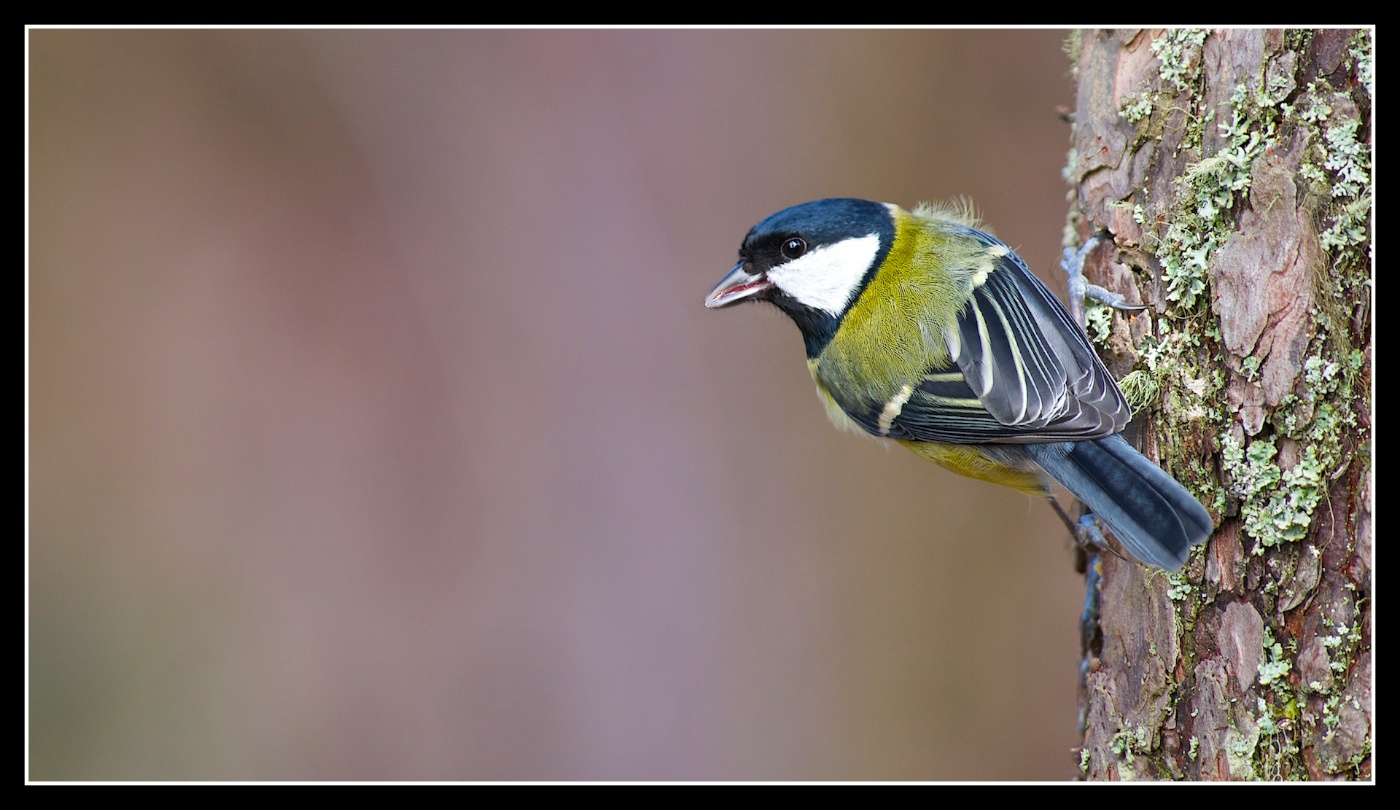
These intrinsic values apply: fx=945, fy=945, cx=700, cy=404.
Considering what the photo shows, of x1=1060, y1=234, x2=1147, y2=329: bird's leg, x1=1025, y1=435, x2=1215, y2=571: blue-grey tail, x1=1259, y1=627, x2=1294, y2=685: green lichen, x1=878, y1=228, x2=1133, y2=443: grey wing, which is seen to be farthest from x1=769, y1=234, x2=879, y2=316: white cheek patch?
x1=1259, y1=627, x2=1294, y2=685: green lichen

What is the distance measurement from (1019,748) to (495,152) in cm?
283

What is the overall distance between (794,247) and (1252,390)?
31.9 inches

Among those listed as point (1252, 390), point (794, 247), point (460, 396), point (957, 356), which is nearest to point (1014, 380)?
point (957, 356)

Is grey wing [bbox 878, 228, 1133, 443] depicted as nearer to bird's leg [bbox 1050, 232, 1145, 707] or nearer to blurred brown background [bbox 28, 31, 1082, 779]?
bird's leg [bbox 1050, 232, 1145, 707]

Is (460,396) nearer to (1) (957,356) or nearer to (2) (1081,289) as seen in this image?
(1) (957,356)

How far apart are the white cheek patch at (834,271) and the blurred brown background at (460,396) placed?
123 centimetres

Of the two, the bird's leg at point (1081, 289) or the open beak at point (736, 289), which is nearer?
the bird's leg at point (1081, 289)

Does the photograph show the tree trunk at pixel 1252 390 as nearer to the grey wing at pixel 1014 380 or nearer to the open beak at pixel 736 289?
the grey wing at pixel 1014 380

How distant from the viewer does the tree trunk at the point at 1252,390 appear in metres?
1.30

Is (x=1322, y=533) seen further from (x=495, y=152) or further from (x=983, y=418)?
(x=495, y=152)

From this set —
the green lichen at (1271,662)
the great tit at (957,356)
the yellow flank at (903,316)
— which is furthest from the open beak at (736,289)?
the green lichen at (1271,662)

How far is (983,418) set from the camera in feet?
5.13

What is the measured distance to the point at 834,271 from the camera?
1.80m

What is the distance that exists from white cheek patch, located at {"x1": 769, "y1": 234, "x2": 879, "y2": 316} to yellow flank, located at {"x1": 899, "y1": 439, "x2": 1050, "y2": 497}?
0.30 m
